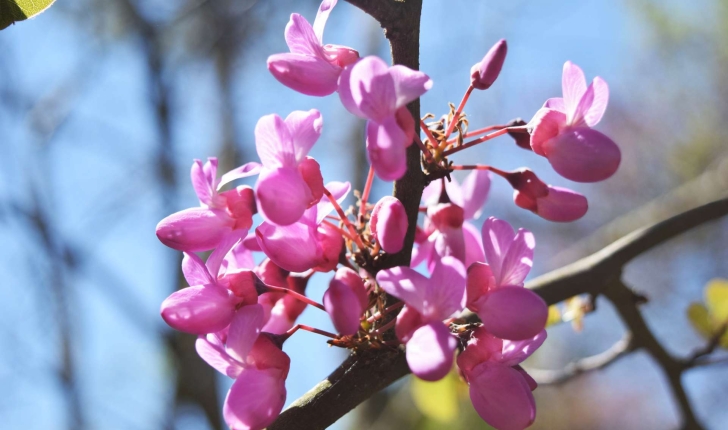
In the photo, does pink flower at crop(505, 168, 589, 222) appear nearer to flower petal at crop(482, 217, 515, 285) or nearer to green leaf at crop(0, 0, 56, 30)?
flower petal at crop(482, 217, 515, 285)

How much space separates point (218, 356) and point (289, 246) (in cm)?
17

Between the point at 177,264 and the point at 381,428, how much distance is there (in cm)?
153

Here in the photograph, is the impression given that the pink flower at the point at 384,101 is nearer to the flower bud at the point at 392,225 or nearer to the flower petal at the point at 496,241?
the flower bud at the point at 392,225

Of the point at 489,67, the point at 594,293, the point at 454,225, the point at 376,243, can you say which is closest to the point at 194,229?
the point at 376,243

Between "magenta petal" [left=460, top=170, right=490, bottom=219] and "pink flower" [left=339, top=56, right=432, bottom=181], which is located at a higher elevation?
"pink flower" [left=339, top=56, right=432, bottom=181]

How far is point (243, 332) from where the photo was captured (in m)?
0.72

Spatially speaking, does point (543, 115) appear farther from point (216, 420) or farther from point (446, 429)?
Result: point (446, 429)

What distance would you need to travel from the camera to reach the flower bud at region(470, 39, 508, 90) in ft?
2.65

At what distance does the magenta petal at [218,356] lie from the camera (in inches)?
29.3

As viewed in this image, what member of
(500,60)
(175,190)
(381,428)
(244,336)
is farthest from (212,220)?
(381,428)

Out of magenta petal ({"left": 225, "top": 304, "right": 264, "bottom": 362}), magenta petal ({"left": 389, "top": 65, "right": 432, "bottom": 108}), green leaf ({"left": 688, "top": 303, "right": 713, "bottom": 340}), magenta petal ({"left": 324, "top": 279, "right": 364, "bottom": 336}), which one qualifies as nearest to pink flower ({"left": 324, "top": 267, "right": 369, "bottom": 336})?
magenta petal ({"left": 324, "top": 279, "right": 364, "bottom": 336})

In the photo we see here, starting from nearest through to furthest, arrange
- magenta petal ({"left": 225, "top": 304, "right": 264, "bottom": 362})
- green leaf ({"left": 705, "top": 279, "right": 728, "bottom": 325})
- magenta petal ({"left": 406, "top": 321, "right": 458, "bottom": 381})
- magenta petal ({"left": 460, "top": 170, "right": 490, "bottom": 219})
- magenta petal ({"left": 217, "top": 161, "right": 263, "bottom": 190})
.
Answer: magenta petal ({"left": 406, "top": 321, "right": 458, "bottom": 381}) → magenta petal ({"left": 225, "top": 304, "right": 264, "bottom": 362}) → magenta petal ({"left": 217, "top": 161, "right": 263, "bottom": 190}) → magenta petal ({"left": 460, "top": 170, "right": 490, "bottom": 219}) → green leaf ({"left": 705, "top": 279, "right": 728, "bottom": 325})

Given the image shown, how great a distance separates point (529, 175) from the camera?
2.80ft

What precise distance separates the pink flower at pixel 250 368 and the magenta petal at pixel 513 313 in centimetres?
25
